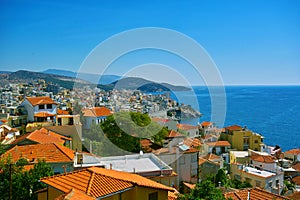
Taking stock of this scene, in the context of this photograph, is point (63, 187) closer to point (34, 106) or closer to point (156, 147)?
point (156, 147)

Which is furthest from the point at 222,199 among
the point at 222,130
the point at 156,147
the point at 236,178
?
the point at 222,130

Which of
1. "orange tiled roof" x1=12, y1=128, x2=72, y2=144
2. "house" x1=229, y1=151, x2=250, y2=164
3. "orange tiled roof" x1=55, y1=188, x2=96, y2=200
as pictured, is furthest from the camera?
"house" x1=229, y1=151, x2=250, y2=164

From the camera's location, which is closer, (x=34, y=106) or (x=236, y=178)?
(x=236, y=178)

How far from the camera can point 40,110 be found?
50.2ft

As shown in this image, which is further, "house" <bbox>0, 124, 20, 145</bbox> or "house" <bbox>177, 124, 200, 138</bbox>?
"house" <bbox>177, 124, 200, 138</bbox>

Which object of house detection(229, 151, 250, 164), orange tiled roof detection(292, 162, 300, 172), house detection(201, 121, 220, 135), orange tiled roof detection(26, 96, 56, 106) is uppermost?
orange tiled roof detection(26, 96, 56, 106)

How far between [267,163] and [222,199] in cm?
1056

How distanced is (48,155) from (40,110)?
7.30 metres

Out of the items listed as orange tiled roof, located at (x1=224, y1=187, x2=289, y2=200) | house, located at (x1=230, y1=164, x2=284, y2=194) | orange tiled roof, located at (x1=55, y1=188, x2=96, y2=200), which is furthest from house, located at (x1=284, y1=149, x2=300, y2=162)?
orange tiled roof, located at (x1=55, y1=188, x2=96, y2=200)

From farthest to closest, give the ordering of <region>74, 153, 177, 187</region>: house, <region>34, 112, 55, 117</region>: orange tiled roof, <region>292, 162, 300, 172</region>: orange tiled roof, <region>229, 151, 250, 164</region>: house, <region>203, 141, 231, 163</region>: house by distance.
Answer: <region>203, 141, 231, 163</region>: house, <region>292, 162, 300, 172</region>: orange tiled roof, <region>229, 151, 250, 164</region>: house, <region>34, 112, 55, 117</region>: orange tiled roof, <region>74, 153, 177, 187</region>: house

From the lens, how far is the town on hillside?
15.5 feet

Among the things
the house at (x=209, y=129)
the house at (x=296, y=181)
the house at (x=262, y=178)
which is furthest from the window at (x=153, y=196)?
the house at (x=209, y=129)

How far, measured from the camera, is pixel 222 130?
2108cm

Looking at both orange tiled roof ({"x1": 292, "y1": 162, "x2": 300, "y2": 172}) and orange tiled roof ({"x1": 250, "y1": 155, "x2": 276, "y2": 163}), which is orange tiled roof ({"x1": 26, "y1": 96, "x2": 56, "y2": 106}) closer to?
orange tiled roof ({"x1": 250, "y1": 155, "x2": 276, "y2": 163})
